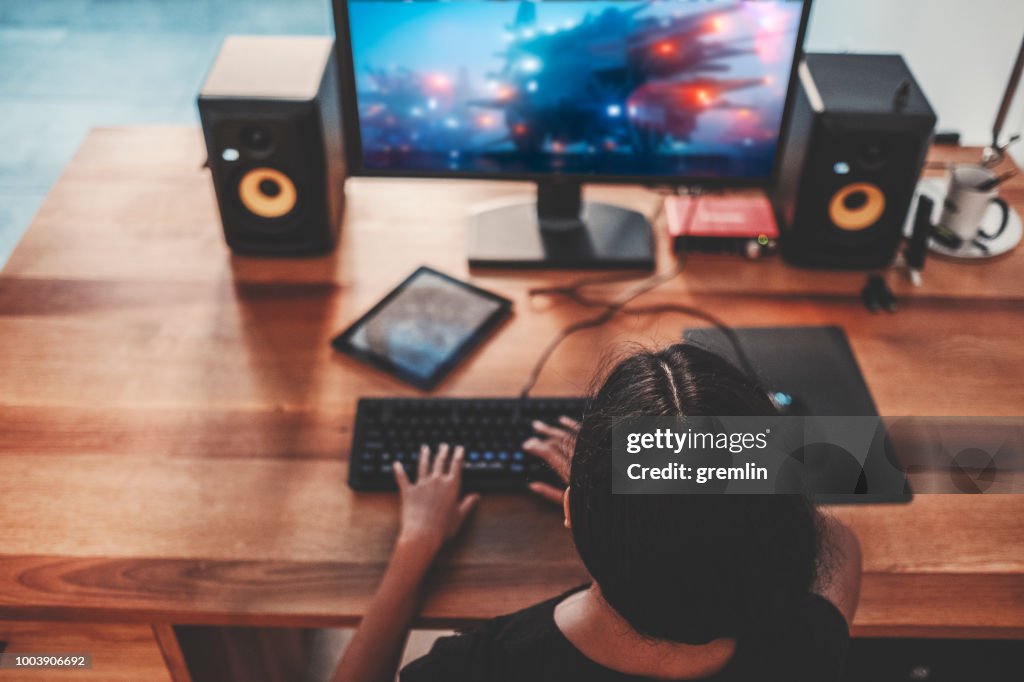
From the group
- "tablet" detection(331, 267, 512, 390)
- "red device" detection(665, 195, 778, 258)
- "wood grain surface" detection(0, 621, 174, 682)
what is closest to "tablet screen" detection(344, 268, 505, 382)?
"tablet" detection(331, 267, 512, 390)

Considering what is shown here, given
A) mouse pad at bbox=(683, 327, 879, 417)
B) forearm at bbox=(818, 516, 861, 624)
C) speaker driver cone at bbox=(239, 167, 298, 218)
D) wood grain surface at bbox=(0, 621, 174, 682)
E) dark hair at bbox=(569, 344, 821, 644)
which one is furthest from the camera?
speaker driver cone at bbox=(239, 167, 298, 218)

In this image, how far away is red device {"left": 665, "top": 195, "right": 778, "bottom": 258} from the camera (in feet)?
4.61

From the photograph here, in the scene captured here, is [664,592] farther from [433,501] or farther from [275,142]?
[275,142]

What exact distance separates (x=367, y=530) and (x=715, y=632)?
46 cm

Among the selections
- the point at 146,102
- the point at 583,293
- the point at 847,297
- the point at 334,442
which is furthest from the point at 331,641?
the point at 146,102

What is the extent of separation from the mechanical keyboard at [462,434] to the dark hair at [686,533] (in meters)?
0.34

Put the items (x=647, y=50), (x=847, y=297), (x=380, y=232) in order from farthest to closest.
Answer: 1. (x=380, y=232)
2. (x=847, y=297)
3. (x=647, y=50)

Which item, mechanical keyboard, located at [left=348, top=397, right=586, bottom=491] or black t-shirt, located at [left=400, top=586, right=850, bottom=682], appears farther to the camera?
mechanical keyboard, located at [left=348, top=397, right=586, bottom=491]

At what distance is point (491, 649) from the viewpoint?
871 mm

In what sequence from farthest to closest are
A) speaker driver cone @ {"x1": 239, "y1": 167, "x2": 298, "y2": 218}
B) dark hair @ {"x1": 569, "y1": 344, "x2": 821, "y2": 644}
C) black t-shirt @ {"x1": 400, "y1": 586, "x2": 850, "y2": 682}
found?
speaker driver cone @ {"x1": 239, "y1": 167, "x2": 298, "y2": 218} → black t-shirt @ {"x1": 400, "y1": 586, "x2": 850, "y2": 682} → dark hair @ {"x1": 569, "y1": 344, "x2": 821, "y2": 644}

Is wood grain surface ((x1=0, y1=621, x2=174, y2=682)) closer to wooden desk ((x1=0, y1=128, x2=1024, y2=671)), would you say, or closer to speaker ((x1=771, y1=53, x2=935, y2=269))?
wooden desk ((x1=0, y1=128, x2=1024, y2=671))

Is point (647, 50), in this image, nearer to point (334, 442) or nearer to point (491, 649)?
point (334, 442)

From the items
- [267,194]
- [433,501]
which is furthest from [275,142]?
Result: [433,501]

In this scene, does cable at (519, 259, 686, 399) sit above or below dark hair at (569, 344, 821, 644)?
below
